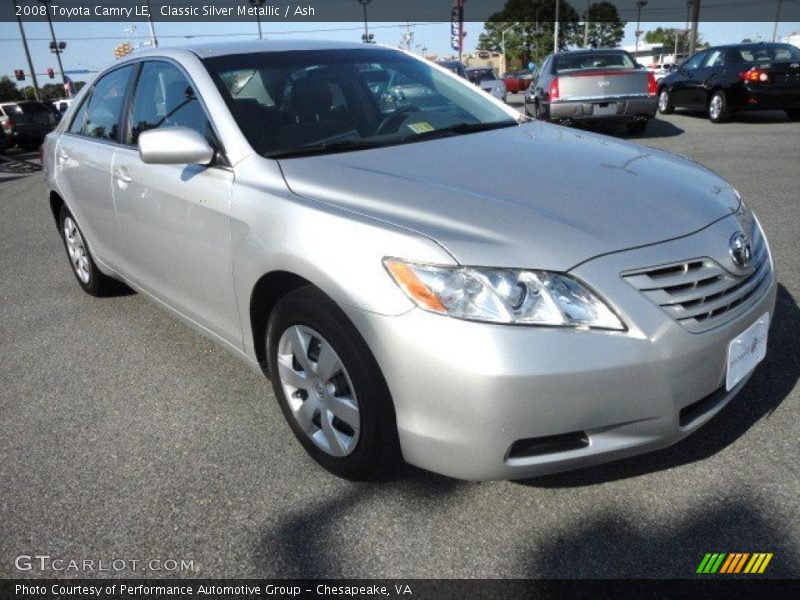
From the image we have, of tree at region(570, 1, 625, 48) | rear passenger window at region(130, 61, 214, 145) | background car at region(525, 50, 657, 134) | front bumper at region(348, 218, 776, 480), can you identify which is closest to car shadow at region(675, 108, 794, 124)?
background car at region(525, 50, 657, 134)

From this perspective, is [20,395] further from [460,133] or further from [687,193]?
[687,193]

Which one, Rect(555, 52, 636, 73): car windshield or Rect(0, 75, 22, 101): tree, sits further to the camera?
Rect(0, 75, 22, 101): tree

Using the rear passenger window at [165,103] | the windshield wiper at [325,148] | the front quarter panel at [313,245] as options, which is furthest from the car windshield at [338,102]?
the front quarter panel at [313,245]

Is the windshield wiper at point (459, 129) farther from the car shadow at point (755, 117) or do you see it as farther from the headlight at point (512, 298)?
the car shadow at point (755, 117)

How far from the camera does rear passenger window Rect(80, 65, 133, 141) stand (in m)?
3.81

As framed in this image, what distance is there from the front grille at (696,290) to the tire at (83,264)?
3.74 metres

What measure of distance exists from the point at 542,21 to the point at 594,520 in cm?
8339

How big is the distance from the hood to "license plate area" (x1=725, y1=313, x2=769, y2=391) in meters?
0.39

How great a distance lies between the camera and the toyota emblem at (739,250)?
7.34 ft

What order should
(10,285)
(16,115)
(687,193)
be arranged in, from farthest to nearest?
(16,115)
(10,285)
(687,193)

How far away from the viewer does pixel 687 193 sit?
2.44 meters

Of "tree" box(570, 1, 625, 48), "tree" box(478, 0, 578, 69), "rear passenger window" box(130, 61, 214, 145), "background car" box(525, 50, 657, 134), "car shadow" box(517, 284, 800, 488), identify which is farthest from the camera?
"tree" box(570, 1, 625, 48)

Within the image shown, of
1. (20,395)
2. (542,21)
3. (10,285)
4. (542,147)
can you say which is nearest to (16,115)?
(10,285)

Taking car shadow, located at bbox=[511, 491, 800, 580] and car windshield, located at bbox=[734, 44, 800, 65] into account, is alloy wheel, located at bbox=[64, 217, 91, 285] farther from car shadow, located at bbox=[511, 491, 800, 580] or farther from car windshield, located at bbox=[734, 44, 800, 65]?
car windshield, located at bbox=[734, 44, 800, 65]
